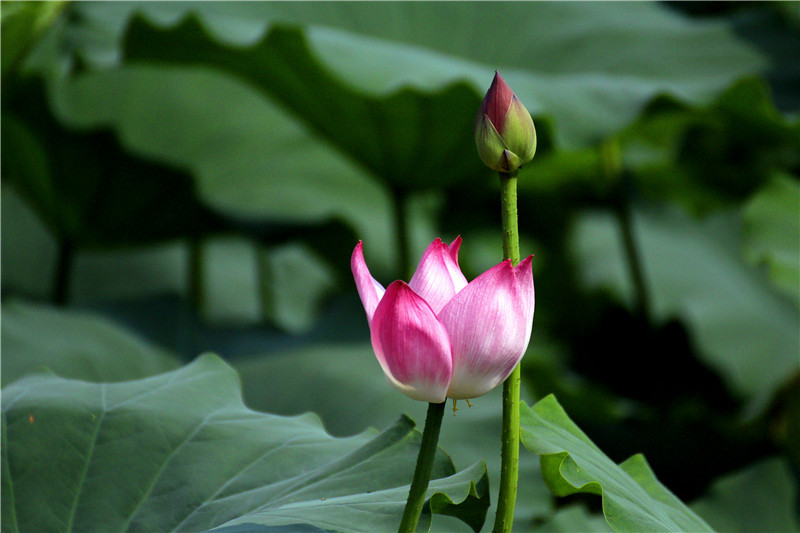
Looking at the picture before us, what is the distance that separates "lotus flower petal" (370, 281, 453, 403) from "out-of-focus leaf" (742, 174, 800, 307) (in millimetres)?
1089

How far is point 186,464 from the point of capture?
64 centimetres

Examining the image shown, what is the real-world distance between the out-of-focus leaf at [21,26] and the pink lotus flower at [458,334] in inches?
36.8

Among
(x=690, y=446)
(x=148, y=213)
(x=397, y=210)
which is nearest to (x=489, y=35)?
(x=397, y=210)

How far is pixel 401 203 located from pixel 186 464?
91 centimetres

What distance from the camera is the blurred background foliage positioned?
1.19 m

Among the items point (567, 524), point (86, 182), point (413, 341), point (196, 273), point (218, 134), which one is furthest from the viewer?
point (218, 134)

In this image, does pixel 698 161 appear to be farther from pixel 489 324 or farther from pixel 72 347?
pixel 489 324

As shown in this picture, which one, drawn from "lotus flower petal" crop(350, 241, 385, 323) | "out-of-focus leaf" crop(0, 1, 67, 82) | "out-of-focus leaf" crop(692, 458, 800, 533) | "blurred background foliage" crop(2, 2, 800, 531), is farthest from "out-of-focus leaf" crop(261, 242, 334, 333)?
"lotus flower petal" crop(350, 241, 385, 323)

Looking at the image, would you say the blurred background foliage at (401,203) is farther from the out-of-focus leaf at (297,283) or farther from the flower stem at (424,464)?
the flower stem at (424,464)

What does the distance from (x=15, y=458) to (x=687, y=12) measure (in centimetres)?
185

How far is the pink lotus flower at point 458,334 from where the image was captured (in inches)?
15.1

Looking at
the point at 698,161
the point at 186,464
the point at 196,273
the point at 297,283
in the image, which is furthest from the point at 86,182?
the point at 698,161

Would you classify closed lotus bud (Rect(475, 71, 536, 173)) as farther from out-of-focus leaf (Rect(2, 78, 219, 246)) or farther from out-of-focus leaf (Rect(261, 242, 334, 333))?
out-of-focus leaf (Rect(261, 242, 334, 333))

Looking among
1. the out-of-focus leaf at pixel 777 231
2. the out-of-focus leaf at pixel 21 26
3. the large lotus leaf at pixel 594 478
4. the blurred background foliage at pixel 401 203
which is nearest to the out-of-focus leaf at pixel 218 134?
the blurred background foliage at pixel 401 203
